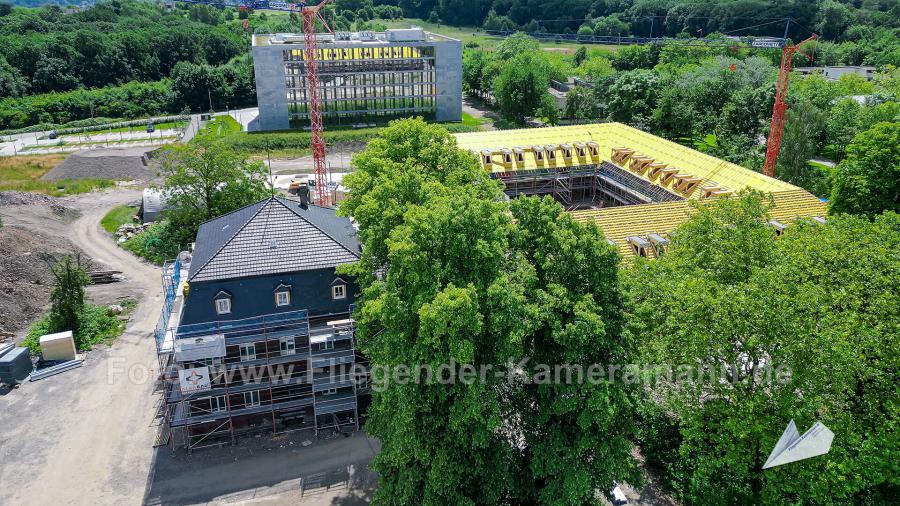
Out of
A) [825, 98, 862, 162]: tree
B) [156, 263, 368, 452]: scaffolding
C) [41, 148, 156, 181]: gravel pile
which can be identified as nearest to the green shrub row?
[41, 148, 156, 181]: gravel pile

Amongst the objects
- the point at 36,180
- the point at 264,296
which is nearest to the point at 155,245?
the point at 264,296

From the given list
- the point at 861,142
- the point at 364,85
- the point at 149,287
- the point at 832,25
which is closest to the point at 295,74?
the point at 364,85

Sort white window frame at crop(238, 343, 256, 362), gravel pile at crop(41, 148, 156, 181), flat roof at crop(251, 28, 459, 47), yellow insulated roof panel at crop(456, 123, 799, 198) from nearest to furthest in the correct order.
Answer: white window frame at crop(238, 343, 256, 362) < yellow insulated roof panel at crop(456, 123, 799, 198) < gravel pile at crop(41, 148, 156, 181) < flat roof at crop(251, 28, 459, 47)

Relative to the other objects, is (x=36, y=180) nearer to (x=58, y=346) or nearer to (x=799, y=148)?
(x=58, y=346)

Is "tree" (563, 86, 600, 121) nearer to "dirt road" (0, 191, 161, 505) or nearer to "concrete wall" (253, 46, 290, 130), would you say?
"concrete wall" (253, 46, 290, 130)

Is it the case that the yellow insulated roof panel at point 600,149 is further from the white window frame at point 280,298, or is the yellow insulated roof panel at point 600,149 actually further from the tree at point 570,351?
the tree at point 570,351

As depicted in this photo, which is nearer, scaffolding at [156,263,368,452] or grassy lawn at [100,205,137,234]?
scaffolding at [156,263,368,452]
